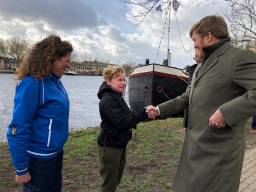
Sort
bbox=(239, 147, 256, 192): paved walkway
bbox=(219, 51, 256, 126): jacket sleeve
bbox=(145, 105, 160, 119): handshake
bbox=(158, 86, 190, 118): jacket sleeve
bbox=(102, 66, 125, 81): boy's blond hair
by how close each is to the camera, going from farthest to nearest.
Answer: bbox=(239, 147, 256, 192): paved walkway → bbox=(102, 66, 125, 81): boy's blond hair → bbox=(145, 105, 160, 119): handshake → bbox=(158, 86, 190, 118): jacket sleeve → bbox=(219, 51, 256, 126): jacket sleeve

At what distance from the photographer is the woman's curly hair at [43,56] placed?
3098 millimetres

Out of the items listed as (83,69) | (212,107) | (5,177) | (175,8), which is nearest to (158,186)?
(5,177)

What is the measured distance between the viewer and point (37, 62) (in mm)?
3135

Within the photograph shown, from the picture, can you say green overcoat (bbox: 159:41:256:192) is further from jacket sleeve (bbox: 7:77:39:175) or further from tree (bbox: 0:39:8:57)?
tree (bbox: 0:39:8:57)

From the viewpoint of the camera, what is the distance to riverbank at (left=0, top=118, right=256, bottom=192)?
525cm

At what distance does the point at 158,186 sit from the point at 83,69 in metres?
85.6

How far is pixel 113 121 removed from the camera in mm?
3857

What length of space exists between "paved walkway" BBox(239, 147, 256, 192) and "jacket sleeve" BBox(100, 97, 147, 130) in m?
2.31

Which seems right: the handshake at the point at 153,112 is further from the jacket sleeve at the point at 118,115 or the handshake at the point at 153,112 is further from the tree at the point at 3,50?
the tree at the point at 3,50

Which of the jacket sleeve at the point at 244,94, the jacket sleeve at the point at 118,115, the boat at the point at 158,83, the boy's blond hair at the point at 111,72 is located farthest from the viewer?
the boat at the point at 158,83

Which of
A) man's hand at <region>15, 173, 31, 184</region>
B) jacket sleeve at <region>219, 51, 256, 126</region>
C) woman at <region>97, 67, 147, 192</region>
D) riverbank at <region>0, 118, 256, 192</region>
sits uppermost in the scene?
jacket sleeve at <region>219, 51, 256, 126</region>

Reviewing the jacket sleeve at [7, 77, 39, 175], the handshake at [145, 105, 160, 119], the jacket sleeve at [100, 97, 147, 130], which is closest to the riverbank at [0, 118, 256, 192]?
the jacket sleeve at [100, 97, 147, 130]

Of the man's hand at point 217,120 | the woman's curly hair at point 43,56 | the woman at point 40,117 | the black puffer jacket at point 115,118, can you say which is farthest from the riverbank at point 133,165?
the man's hand at point 217,120

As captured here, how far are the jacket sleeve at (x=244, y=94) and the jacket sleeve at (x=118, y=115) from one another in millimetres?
1257
